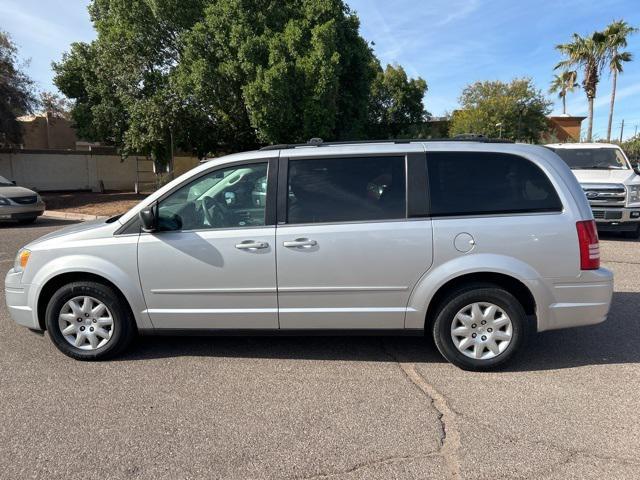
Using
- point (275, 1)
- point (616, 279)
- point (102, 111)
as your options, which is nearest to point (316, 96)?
point (275, 1)

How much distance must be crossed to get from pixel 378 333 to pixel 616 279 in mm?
4608


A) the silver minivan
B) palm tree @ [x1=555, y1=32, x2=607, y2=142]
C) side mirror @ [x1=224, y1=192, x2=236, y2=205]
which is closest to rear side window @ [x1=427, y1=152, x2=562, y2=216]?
the silver minivan

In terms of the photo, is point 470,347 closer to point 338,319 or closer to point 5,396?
point 338,319

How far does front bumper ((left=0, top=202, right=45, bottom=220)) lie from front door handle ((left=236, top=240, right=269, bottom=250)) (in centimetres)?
1164

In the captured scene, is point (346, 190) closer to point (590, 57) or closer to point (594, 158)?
point (594, 158)

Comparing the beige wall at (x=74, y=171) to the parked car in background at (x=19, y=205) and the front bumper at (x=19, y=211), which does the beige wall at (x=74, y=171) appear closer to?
the parked car in background at (x=19, y=205)

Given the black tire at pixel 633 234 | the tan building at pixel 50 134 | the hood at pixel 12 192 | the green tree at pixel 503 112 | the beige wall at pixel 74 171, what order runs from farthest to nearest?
the green tree at pixel 503 112 < the tan building at pixel 50 134 < the beige wall at pixel 74 171 < the hood at pixel 12 192 < the black tire at pixel 633 234

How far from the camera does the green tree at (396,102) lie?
117 feet

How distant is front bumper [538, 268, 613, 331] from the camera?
3814 mm

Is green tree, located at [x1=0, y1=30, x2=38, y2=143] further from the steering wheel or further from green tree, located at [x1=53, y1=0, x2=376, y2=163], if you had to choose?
the steering wheel

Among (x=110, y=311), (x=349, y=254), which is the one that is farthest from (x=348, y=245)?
(x=110, y=311)

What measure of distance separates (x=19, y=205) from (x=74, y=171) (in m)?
12.8

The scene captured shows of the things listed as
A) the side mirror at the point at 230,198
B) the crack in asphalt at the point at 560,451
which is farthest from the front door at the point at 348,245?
the crack in asphalt at the point at 560,451

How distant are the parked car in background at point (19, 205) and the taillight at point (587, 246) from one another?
13.6 metres
